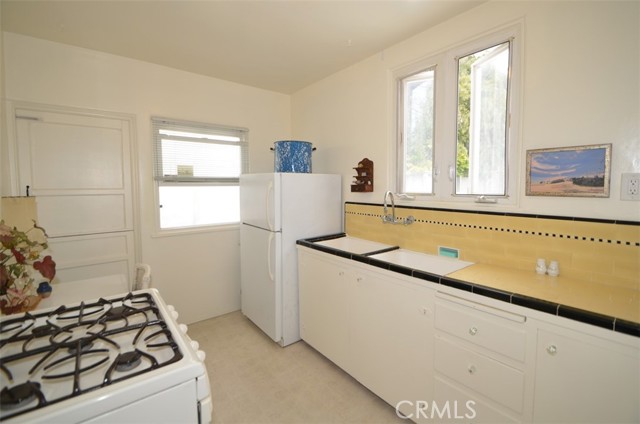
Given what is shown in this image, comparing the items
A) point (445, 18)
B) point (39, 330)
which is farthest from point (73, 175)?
point (445, 18)

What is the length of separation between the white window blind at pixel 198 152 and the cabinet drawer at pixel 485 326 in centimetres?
259

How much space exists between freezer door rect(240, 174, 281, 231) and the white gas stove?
1.45 metres

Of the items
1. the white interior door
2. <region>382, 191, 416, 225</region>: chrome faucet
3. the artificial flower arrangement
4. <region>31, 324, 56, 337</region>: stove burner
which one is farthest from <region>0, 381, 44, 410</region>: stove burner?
the white interior door

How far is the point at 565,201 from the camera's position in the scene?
159 cm

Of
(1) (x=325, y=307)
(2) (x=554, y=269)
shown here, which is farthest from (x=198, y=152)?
(2) (x=554, y=269)

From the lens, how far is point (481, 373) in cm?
141

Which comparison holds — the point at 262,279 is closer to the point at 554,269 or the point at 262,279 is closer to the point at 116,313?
the point at 116,313

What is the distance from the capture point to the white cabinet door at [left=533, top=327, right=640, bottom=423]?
1049mm

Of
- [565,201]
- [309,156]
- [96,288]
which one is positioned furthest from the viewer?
[309,156]

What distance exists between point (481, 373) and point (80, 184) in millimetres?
3182

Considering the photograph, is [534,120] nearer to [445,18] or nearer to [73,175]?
[445,18]

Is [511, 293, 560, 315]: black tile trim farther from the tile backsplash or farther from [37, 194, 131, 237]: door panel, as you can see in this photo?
[37, 194, 131, 237]: door panel

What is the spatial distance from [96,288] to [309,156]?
6.45 ft

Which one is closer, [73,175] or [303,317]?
[73,175]
